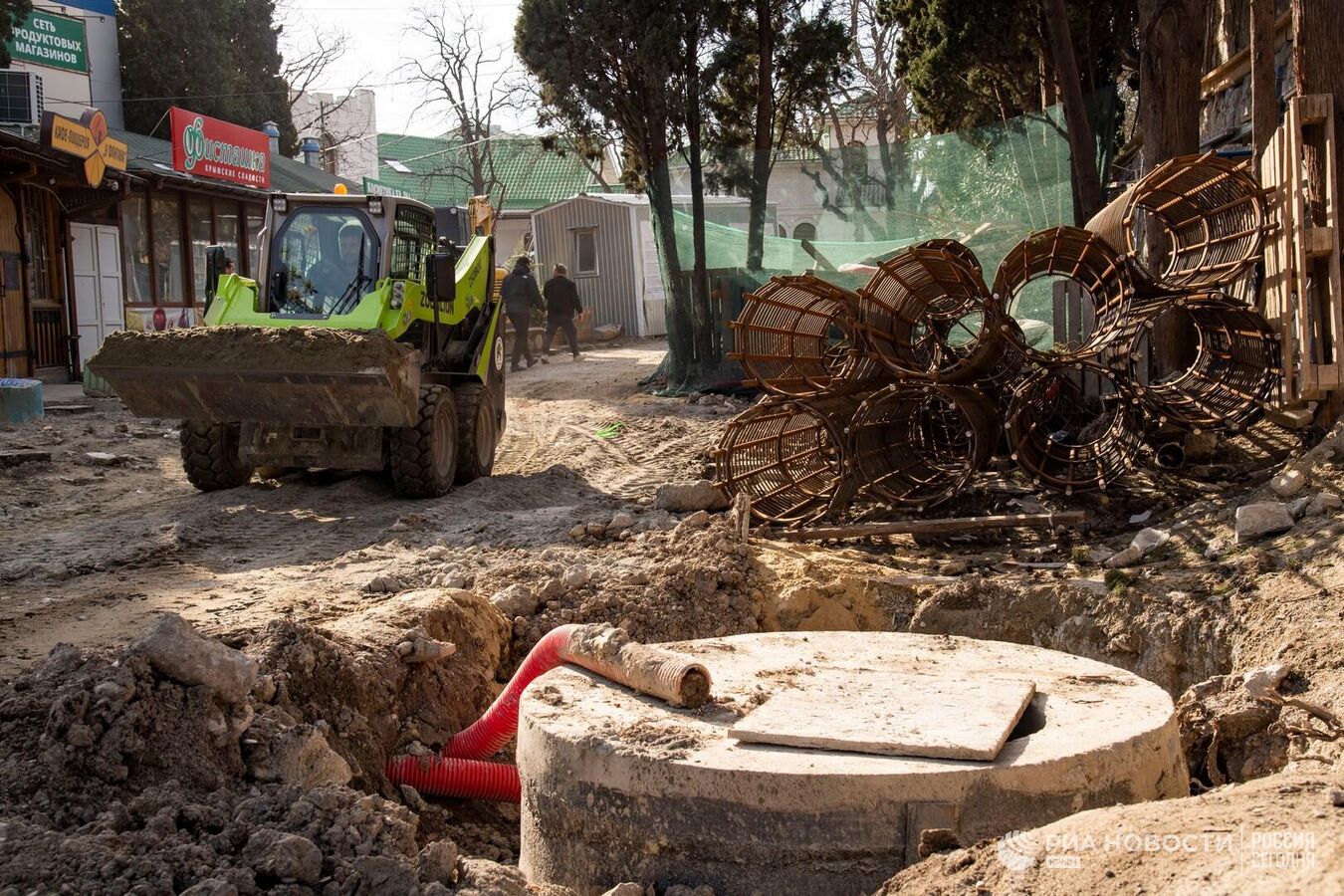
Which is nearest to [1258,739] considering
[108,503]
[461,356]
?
[461,356]

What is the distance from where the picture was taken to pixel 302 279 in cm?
1075

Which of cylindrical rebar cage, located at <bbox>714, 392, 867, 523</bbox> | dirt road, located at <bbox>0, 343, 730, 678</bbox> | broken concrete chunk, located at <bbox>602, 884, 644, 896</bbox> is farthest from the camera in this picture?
cylindrical rebar cage, located at <bbox>714, 392, 867, 523</bbox>

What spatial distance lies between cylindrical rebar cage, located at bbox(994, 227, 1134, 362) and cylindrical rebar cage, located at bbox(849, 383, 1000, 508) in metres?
0.58

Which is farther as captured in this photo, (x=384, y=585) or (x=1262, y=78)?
(x=1262, y=78)

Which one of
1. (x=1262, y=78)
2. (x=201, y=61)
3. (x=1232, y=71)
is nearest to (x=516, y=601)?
(x=1262, y=78)

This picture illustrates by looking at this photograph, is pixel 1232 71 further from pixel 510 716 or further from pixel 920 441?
pixel 510 716

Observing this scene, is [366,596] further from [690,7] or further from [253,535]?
[690,7]

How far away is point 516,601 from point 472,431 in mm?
4328

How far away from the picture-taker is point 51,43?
24.0 metres

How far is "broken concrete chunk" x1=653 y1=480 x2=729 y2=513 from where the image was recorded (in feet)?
30.2

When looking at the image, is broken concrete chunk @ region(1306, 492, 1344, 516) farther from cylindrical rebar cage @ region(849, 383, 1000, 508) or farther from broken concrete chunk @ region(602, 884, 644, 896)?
broken concrete chunk @ region(602, 884, 644, 896)

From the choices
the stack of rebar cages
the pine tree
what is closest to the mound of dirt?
the stack of rebar cages

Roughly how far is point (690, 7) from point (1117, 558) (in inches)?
457

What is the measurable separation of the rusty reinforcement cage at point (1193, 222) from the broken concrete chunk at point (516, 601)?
4.42 meters
